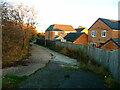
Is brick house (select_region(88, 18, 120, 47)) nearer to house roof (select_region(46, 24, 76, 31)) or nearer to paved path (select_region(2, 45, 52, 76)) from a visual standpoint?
paved path (select_region(2, 45, 52, 76))

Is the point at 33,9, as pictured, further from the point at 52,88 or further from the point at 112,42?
the point at 52,88

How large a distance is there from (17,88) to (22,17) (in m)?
15.8

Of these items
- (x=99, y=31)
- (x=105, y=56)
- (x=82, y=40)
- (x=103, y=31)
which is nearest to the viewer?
(x=105, y=56)

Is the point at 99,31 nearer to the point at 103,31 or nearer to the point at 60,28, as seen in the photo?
the point at 103,31

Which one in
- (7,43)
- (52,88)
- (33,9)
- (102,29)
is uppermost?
(33,9)

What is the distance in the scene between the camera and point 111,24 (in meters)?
23.8

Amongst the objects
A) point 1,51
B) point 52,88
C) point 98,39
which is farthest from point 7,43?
point 98,39

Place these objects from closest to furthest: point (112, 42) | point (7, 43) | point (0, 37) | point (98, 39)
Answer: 1. point (0, 37)
2. point (7, 43)
3. point (112, 42)
4. point (98, 39)

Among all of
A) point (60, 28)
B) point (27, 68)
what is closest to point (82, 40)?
point (60, 28)

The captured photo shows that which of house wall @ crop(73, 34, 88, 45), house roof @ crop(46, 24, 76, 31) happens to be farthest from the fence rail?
house roof @ crop(46, 24, 76, 31)

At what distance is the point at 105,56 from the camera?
873 centimetres

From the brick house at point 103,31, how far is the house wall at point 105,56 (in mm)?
8866

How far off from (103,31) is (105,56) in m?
17.2

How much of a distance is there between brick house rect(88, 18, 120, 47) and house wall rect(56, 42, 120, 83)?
8866 millimetres
